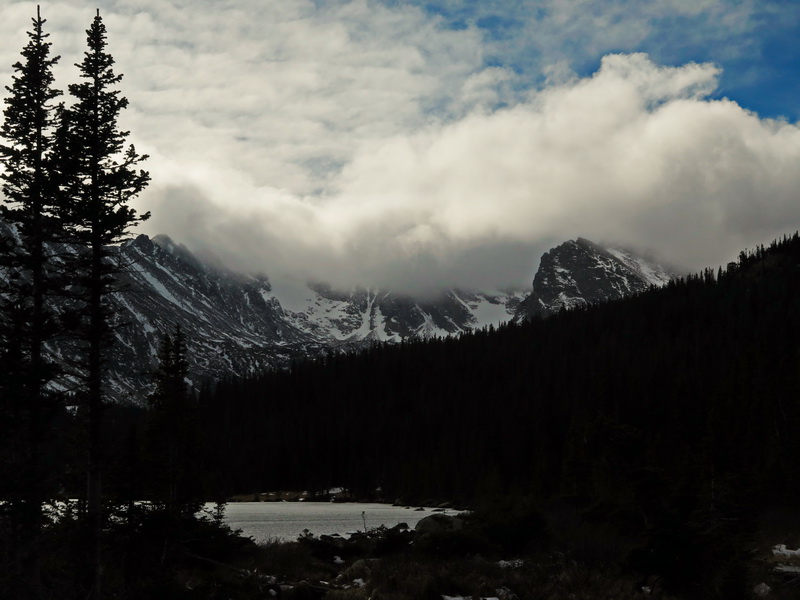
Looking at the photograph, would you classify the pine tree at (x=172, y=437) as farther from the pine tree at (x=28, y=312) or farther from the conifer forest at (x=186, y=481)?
the pine tree at (x=28, y=312)

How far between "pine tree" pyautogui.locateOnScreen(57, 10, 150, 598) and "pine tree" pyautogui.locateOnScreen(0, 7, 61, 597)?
0.94 meters

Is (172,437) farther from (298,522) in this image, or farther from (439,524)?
(298,522)

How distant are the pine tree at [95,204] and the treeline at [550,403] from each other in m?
35.0

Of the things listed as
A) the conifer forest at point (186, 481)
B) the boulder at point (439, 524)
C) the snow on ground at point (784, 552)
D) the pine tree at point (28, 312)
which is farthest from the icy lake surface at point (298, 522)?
the pine tree at point (28, 312)

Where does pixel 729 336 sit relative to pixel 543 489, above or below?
above

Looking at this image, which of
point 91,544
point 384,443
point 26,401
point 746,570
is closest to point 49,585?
point 91,544

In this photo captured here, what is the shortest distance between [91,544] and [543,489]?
79.6m

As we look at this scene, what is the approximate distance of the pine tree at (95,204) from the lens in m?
22.1

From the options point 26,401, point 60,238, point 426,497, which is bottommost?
point 426,497

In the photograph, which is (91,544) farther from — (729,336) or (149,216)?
(729,336)

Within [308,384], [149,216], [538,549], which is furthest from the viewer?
[308,384]

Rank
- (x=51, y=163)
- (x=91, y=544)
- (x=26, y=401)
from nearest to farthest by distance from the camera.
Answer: (x=26, y=401), (x=91, y=544), (x=51, y=163)

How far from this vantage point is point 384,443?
456ft

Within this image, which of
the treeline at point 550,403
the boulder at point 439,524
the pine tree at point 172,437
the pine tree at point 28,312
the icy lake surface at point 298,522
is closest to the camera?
the pine tree at point 28,312
